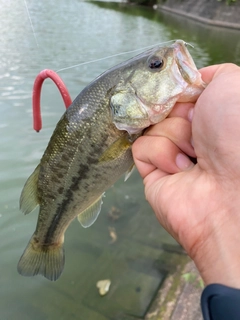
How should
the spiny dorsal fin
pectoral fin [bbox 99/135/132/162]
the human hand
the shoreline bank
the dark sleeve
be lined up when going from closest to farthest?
the dark sleeve → the human hand → pectoral fin [bbox 99/135/132/162] → the spiny dorsal fin → the shoreline bank

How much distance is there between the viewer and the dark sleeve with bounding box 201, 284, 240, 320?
3.63 ft

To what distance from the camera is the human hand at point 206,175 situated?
1.32 metres

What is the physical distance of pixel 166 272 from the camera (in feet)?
11.1

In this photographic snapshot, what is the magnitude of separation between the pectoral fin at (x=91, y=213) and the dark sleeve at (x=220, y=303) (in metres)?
1.27

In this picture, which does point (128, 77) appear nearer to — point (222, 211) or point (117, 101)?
point (117, 101)

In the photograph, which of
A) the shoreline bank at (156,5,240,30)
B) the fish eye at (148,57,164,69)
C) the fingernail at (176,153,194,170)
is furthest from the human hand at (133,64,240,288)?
the shoreline bank at (156,5,240,30)

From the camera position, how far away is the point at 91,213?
238cm

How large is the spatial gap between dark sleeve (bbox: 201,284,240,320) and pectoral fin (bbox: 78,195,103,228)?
1272mm

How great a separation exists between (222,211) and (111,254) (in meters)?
2.67

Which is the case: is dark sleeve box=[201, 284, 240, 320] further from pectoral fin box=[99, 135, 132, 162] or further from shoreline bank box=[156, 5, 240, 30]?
shoreline bank box=[156, 5, 240, 30]

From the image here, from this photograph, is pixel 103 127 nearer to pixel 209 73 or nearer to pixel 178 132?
pixel 178 132

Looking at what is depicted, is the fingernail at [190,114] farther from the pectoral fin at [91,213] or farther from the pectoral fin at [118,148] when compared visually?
the pectoral fin at [91,213]

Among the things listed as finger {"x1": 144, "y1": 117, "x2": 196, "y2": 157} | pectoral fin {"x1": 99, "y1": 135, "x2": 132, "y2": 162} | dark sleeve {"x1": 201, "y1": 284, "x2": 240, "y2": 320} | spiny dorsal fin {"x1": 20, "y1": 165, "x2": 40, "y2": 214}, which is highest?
finger {"x1": 144, "y1": 117, "x2": 196, "y2": 157}

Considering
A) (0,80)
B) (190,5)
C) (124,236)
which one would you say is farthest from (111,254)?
(190,5)
